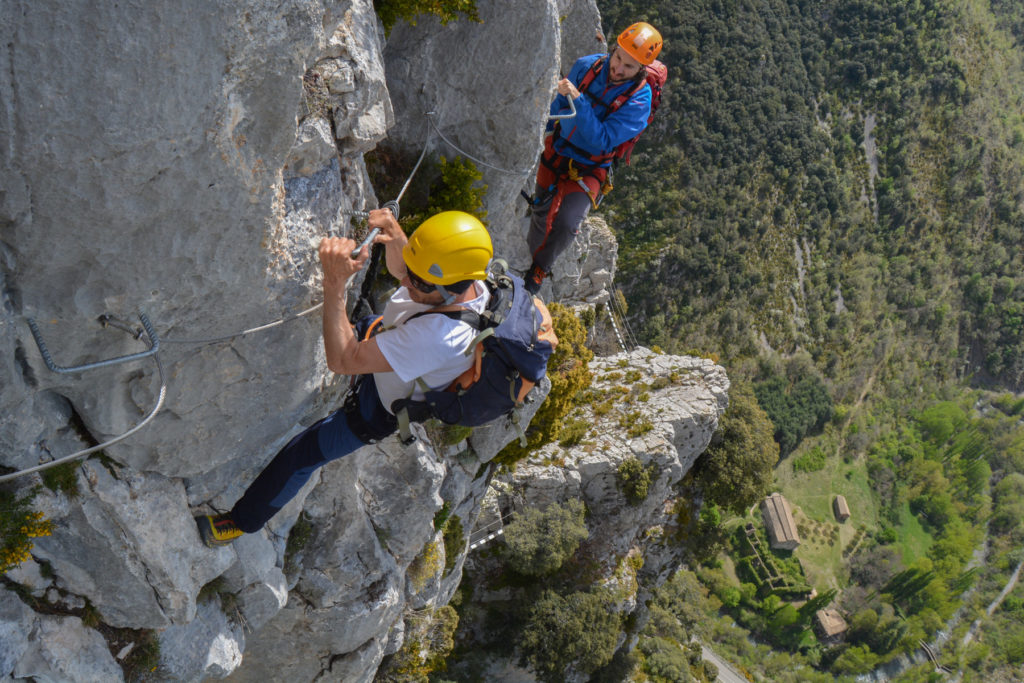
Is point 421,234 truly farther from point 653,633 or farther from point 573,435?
point 653,633

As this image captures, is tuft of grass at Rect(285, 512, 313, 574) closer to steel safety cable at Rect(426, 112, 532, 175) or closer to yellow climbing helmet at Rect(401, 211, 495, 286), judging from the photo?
yellow climbing helmet at Rect(401, 211, 495, 286)

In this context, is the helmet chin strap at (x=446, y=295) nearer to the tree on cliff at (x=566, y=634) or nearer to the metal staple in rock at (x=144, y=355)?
the metal staple in rock at (x=144, y=355)

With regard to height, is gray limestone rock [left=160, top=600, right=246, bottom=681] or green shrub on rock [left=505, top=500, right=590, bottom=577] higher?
gray limestone rock [left=160, top=600, right=246, bottom=681]

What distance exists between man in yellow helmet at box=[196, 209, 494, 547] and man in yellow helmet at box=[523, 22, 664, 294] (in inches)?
166

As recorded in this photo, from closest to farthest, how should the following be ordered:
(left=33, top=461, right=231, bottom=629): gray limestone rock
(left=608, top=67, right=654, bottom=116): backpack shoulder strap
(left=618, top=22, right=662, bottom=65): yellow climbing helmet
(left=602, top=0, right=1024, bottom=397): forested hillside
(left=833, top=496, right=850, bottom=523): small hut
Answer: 1. (left=33, top=461, right=231, bottom=629): gray limestone rock
2. (left=618, top=22, right=662, bottom=65): yellow climbing helmet
3. (left=608, top=67, right=654, bottom=116): backpack shoulder strap
4. (left=602, top=0, right=1024, bottom=397): forested hillside
5. (left=833, top=496, right=850, bottom=523): small hut

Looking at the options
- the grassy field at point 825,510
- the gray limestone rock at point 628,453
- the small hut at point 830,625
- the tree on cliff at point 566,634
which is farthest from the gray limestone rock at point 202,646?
the small hut at point 830,625

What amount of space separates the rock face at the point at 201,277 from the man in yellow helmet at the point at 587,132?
96 cm

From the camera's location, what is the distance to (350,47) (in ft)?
18.1

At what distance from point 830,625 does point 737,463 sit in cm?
4293

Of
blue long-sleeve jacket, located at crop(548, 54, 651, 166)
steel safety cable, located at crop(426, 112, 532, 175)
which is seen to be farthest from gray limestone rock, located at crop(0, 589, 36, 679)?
blue long-sleeve jacket, located at crop(548, 54, 651, 166)

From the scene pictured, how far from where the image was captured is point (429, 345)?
198 inches

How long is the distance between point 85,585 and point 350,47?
18.2ft

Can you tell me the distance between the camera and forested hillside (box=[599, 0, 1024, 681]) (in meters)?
46.0

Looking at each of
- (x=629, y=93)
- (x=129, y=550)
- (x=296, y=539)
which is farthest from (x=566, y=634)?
(x=629, y=93)
